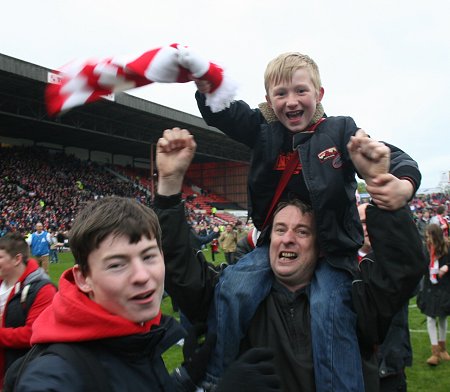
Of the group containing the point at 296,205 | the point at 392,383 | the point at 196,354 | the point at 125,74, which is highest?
the point at 125,74

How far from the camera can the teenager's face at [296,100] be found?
1.99m

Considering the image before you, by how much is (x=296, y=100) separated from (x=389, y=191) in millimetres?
658

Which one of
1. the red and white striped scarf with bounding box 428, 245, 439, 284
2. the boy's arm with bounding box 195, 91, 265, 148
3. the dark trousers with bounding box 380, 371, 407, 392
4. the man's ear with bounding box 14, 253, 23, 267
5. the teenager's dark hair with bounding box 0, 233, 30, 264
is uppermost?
the boy's arm with bounding box 195, 91, 265, 148

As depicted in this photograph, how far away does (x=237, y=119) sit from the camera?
2.05m

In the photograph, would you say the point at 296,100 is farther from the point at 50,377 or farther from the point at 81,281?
the point at 50,377

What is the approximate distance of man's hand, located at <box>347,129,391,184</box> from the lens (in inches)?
60.1

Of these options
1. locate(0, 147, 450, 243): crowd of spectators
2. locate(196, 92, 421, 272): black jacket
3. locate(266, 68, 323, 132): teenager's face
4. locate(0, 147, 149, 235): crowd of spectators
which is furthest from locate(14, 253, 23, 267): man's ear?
locate(0, 147, 149, 235): crowd of spectators

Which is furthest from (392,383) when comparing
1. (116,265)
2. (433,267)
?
(433,267)

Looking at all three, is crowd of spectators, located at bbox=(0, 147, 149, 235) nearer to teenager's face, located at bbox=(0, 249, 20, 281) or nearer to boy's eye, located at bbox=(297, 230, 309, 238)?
teenager's face, located at bbox=(0, 249, 20, 281)

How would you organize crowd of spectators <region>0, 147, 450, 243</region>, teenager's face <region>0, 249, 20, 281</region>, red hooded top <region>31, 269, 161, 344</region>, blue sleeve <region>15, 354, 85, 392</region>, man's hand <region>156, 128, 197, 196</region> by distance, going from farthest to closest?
crowd of spectators <region>0, 147, 450, 243</region>, teenager's face <region>0, 249, 20, 281</region>, man's hand <region>156, 128, 197, 196</region>, red hooded top <region>31, 269, 161, 344</region>, blue sleeve <region>15, 354, 85, 392</region>

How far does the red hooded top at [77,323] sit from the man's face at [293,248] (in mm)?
736

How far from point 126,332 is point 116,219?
36 cm

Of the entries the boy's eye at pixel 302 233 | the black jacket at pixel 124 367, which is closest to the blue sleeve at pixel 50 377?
the black jacket at pixel 124 367

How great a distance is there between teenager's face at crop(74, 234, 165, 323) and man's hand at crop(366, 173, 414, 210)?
0.84m
